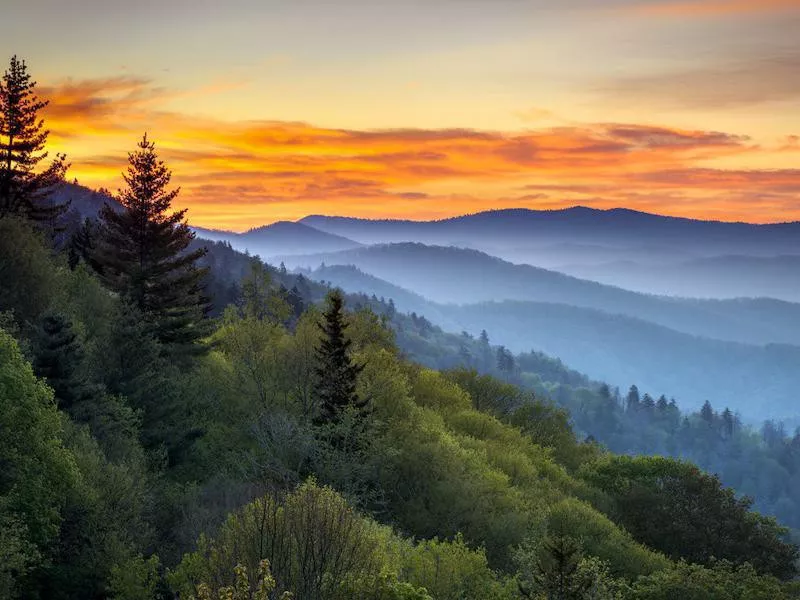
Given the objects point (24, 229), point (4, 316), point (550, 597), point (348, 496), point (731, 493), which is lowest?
point (731, 493)

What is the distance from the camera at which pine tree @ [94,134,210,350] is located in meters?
53.5

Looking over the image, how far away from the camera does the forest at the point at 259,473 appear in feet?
77.6

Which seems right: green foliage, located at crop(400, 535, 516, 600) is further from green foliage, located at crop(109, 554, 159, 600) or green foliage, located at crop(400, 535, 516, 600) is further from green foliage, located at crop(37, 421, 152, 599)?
green foliage, located at crop(37, 421, 152, 599)

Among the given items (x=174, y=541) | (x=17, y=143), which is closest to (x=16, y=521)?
(x=174, y=541)

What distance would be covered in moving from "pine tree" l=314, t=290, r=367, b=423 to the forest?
0.14m

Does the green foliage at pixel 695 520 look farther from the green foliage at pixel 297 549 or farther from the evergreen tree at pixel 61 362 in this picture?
the evergreen tree at pixel 61 362

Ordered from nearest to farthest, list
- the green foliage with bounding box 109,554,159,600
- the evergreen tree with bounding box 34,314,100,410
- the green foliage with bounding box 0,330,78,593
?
1. the green foliage with bounding box 109,554,159,600
2. the green foliage with bounding box 0,330,78,593
3. the evergreen tree with bounding box 34,314,100,410

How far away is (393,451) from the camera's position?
134 ft

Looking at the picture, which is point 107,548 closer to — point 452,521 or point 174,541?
point 174,541

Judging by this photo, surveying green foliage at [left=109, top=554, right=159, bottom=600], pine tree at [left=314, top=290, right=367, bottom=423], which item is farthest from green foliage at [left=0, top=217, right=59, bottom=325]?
green foliage at [left=109, top=554, right=159, bottom=600]

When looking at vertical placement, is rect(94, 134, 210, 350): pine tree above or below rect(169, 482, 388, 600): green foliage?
above

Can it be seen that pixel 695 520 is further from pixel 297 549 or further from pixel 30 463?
pixel 30 463

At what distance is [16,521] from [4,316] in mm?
15778

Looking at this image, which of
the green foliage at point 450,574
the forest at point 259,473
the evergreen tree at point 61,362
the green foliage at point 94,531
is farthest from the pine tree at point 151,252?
the green foliage at point 450,574
